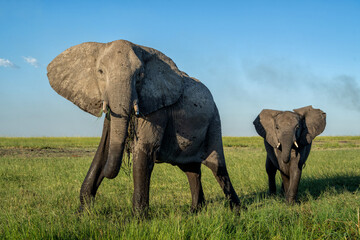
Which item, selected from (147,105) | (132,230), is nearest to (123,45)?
(147,105)

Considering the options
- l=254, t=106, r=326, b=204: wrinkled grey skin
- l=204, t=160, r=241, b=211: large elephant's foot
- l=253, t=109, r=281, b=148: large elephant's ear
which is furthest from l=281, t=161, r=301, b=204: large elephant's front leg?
l=204, t=160, r=241, b=211: large elephant's foot

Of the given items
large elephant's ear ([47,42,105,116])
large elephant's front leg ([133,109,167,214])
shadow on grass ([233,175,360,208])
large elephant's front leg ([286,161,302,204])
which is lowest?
shadow on grass ([233,175,360,208])

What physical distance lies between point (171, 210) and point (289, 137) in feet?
11.1

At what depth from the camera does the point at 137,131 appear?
16.1ft

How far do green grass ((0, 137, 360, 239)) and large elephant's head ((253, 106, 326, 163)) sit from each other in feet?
3.67

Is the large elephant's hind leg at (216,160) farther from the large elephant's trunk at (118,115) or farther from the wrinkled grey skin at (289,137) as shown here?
the large elephant's trunk at (118,115)

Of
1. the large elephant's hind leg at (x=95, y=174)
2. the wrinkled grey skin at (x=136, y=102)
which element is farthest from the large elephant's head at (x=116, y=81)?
the large elephant's hind leg at (x=95, y=174)

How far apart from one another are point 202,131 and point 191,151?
1.22 feet

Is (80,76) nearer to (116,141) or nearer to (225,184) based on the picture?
(116,141)

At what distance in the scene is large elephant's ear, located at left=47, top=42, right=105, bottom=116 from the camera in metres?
4.80

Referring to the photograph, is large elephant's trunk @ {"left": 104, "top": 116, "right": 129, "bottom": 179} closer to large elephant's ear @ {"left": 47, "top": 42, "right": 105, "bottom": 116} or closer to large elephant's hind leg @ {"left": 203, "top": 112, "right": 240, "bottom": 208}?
large elephant's ear @ {"left": 47, "top": 42, "right": 105, "bottom": 116}

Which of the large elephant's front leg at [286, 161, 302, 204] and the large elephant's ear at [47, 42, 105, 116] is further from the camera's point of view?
the large elephant's front leg at [286, 161, 302, 204]

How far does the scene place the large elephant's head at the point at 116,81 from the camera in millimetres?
4387

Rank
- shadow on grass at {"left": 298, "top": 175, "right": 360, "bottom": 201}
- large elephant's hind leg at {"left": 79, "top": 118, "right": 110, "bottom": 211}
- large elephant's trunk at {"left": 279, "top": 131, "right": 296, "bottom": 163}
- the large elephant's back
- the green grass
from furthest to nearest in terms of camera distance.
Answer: shadow on grass at {"left": 298, "top": 175, "right": 360, "bottom": 201} < large elephant's trunk at {"left": 279, "top": 131, "right": 296, "bottom": 163} < the large elephant's back < large elephant's hind leg at {"left": 79, "top": 118, "right": 110, "bottom": 211} < the green grass
